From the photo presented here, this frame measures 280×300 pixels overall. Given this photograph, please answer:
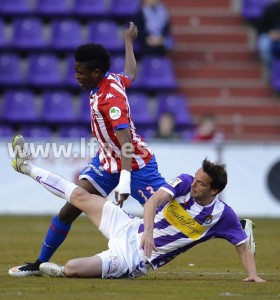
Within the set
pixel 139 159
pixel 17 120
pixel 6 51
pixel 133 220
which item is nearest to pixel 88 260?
pixel 133 220

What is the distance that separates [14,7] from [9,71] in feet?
5.72

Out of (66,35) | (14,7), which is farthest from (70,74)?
(14,7)

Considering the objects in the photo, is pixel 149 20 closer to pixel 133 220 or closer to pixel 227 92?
pixel 227 92

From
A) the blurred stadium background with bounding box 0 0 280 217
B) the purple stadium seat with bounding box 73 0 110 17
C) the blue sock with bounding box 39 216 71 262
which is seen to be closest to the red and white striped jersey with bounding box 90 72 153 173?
the blue sock with bounding box 39 216 71 262

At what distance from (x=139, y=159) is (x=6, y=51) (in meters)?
12.8

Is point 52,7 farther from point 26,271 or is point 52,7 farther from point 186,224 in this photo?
point 186,224

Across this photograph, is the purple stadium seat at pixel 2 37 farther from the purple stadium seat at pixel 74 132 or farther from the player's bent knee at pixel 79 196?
the player's bent knee at pixel 79 196

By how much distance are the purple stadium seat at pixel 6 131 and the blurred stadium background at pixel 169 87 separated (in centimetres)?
8

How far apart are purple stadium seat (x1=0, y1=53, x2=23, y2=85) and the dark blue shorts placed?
38.9 ft

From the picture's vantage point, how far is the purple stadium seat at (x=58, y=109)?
20641mm

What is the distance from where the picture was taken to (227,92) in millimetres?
22500

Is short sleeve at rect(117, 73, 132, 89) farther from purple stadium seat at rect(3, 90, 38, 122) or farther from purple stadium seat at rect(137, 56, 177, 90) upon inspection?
purple stadium seat at rect(137, 56, 177, 90)

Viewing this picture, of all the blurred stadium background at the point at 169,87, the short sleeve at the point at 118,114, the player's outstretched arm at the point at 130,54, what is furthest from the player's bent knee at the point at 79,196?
the blurred stadium background at the point at 169,87

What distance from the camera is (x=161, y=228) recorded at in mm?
8906
